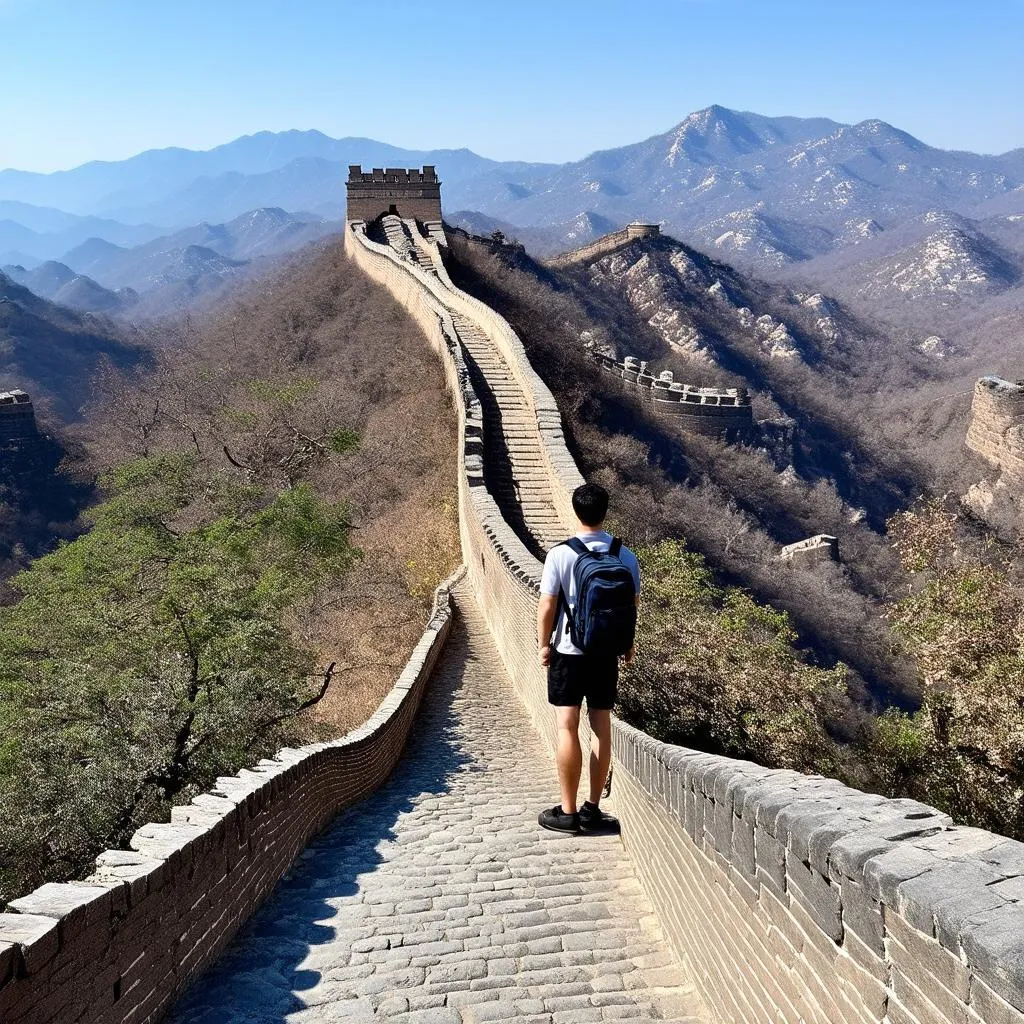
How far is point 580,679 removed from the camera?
5234 mm

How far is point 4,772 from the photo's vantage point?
8.27 metres

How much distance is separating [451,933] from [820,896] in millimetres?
2300

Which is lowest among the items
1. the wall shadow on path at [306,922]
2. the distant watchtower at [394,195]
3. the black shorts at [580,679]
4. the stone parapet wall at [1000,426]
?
the wall shadow on path at [306,922]

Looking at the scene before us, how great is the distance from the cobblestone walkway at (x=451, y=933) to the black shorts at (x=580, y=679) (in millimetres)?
940

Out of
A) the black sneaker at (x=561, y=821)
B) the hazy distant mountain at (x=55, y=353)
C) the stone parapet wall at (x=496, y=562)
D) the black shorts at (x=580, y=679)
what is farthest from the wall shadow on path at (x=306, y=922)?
the hazy distant mountain at (x=55, y=353)

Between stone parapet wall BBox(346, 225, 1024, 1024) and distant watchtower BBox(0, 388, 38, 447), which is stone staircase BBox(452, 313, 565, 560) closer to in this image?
stone parapet wall BBox(346, 225, 1024, 1024)

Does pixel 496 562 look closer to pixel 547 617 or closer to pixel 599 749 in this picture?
pixel 599 749

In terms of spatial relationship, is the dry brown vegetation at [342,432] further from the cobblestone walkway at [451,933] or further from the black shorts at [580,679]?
the black shorts at [580,679]

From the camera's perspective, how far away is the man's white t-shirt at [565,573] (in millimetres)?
5059

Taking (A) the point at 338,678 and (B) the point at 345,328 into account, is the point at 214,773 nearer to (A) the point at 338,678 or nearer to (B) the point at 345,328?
(A) the point at 338,678

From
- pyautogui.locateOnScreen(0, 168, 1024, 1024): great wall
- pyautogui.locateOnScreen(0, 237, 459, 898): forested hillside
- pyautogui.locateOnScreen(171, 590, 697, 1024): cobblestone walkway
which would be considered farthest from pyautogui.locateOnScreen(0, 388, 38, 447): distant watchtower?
pyautogui.locateOnScreen(171, 590, 697, 1024): cobblestone walkway

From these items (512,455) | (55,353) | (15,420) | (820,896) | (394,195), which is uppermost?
(394,195)

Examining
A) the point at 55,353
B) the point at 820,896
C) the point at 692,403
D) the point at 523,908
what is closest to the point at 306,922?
the point at 523,908

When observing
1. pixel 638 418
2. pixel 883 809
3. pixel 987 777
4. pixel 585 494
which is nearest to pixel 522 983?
pixel 883 809
